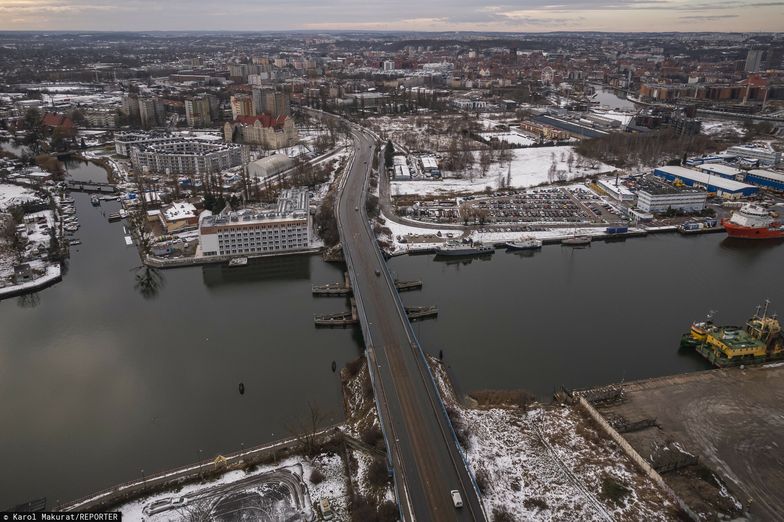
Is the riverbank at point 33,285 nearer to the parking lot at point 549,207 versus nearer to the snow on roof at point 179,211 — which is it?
the snow on roof at point 179,211

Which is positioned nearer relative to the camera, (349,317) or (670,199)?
(349,317)

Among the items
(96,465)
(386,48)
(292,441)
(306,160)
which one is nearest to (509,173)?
(306,160)

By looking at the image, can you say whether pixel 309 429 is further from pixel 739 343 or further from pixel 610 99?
pixel 610 99

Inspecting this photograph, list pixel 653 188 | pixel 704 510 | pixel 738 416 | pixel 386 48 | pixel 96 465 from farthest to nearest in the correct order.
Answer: pixel 386 48 → pixel 653 188 → pixel 738 416 → pixel 96 465 → pixel 704 510

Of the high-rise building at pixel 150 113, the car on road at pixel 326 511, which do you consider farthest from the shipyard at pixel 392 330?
the high-rise building at pixel 150 113

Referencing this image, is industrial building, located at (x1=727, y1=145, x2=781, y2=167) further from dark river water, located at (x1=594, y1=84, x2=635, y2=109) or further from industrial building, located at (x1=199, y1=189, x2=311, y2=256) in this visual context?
industrial building, located at (x1=199, y1=189, x2=311, y2=256)

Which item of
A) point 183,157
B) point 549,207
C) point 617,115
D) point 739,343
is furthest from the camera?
point 617,115

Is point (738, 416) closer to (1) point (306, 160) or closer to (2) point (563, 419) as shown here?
(2) point (563, 419)

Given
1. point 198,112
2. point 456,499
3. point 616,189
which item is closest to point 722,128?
point 616,189
